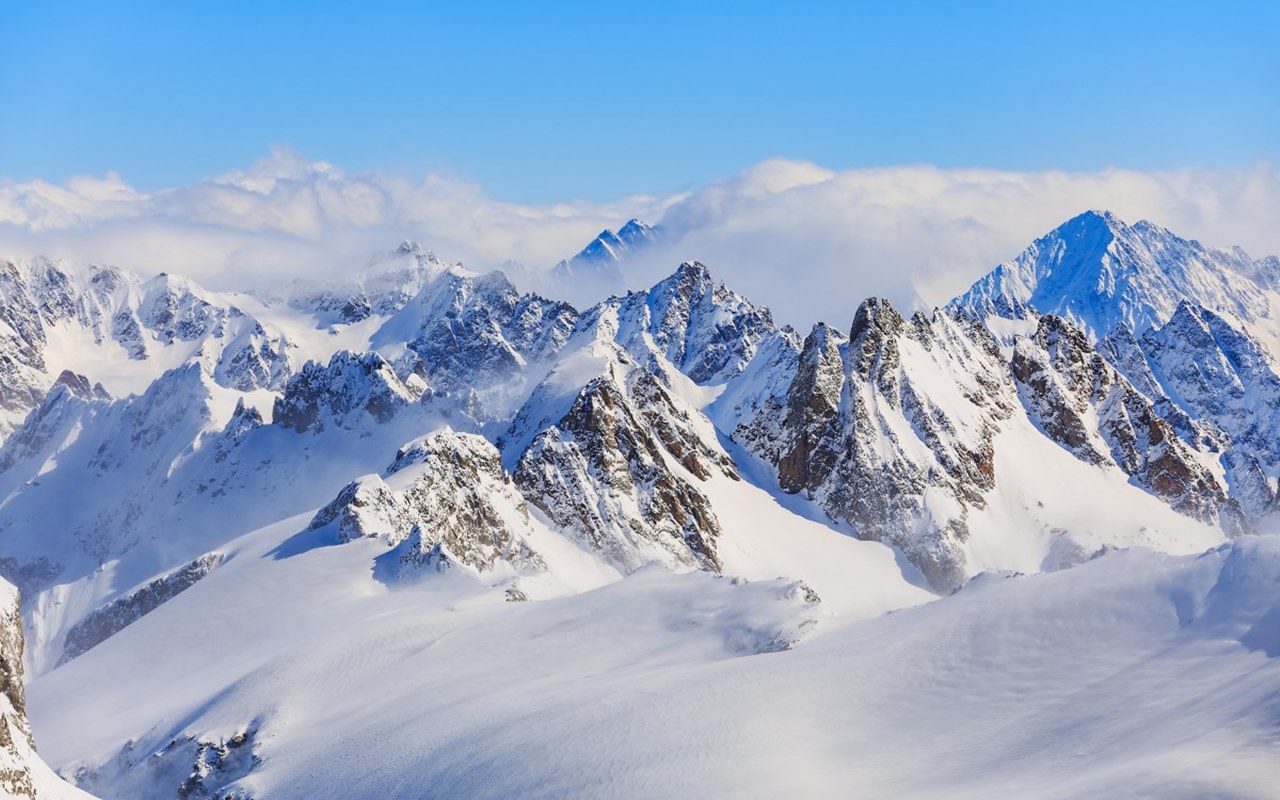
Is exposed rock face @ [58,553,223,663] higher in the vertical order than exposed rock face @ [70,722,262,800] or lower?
higher

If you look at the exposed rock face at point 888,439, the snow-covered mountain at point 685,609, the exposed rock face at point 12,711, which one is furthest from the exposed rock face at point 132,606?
the exposed rock face at point 12,711

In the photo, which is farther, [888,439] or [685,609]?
[888,439]

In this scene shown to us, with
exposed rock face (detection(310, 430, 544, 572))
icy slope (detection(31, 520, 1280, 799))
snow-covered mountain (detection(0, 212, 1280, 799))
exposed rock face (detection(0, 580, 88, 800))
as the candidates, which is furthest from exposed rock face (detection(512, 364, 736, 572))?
exposed rock face (detection(0, 580, 88, 800))

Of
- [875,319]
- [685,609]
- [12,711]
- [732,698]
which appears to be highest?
[875,319]

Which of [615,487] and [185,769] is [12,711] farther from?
[615,487]

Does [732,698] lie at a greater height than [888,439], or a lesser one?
lesser

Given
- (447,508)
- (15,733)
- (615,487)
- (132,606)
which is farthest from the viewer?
(132,606)

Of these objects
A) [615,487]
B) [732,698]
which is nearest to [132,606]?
[615,487]

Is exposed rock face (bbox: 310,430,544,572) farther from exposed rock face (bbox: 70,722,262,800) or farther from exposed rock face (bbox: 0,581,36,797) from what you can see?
exposed rock face (bbox: 0,581,36,797)
